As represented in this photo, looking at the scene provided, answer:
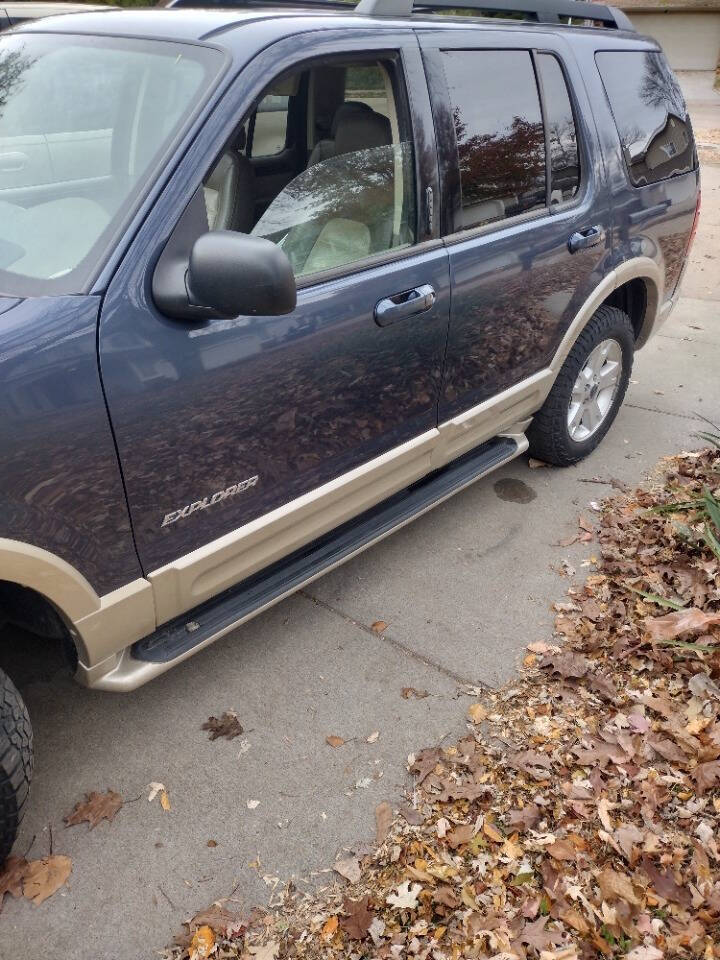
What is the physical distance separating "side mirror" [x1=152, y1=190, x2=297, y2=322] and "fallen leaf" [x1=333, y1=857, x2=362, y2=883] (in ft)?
5.01

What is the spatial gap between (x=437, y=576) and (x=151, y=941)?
1.86 metres

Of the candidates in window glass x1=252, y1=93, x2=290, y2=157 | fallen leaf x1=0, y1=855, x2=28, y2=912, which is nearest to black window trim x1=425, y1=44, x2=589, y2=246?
window glass x1=252, y1=93, x2=290, y2=157

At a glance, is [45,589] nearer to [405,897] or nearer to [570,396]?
[405,897]

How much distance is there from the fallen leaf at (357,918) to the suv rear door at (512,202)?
174 cm

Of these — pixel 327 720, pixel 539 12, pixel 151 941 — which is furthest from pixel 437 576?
pixel 539 12

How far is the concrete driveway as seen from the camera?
2236mm

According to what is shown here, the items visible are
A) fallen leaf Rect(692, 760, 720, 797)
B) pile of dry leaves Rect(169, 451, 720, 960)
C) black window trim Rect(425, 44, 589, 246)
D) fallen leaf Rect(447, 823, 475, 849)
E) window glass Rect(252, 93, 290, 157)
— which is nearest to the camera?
pile of dry leaves Rect(169, 451, 720, 960)

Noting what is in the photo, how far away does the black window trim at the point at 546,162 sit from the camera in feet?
9.28

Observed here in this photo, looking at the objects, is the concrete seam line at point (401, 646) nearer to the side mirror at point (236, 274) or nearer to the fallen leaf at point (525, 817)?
the fallen leaf at point (525, 817)

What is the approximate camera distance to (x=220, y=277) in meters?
1.97

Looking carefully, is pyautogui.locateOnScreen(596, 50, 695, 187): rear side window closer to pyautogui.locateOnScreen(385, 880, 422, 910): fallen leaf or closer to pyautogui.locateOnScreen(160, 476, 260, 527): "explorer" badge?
pyautogui.locateOnScreen(160, 476, 260, 527): "explorer" badge

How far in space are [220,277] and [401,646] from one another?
170 centimetres

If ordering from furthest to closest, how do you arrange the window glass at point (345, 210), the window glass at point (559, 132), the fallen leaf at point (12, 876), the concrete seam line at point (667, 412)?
the concrete seam line at point (667, 412) → the window glass at point (559, 132) → the window glass at point (345, 210) → the fallen leaf at point (12, 876)

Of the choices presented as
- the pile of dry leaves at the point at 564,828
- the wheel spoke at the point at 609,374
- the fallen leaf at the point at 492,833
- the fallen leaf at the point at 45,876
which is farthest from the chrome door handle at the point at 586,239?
the fallen leaf at the point at 45,876
